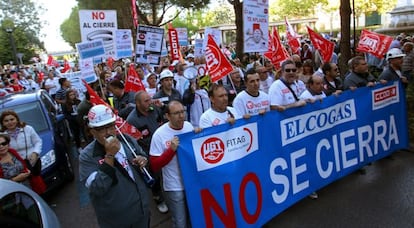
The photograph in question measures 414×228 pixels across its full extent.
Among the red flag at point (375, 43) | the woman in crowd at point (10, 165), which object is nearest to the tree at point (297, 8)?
the red flag at point (375, 43)

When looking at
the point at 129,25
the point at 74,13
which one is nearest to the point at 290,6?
the point at 74,13

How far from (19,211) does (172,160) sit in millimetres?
1431

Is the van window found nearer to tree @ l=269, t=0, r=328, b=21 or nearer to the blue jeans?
the blue jeans

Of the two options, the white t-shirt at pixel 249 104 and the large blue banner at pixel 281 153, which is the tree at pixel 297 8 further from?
the white t-shirt at pixel 249 104

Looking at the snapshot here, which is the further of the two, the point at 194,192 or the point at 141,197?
the point at 194,192

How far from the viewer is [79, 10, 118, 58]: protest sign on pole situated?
844 centimetres

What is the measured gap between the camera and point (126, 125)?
176 inches

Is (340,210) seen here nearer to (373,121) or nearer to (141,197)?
(373,121)

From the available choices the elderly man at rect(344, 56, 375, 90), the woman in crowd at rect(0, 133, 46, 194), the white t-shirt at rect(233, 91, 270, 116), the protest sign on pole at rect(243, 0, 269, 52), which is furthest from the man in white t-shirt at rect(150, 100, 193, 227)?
the protest sign on pole at rect(243, 0, 269, 52)

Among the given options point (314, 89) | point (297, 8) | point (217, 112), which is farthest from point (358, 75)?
point (297, 8)

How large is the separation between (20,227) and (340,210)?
3609 millimetres

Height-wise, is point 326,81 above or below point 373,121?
above

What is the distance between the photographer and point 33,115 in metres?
6.45

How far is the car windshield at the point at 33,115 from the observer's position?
634 centimetres
